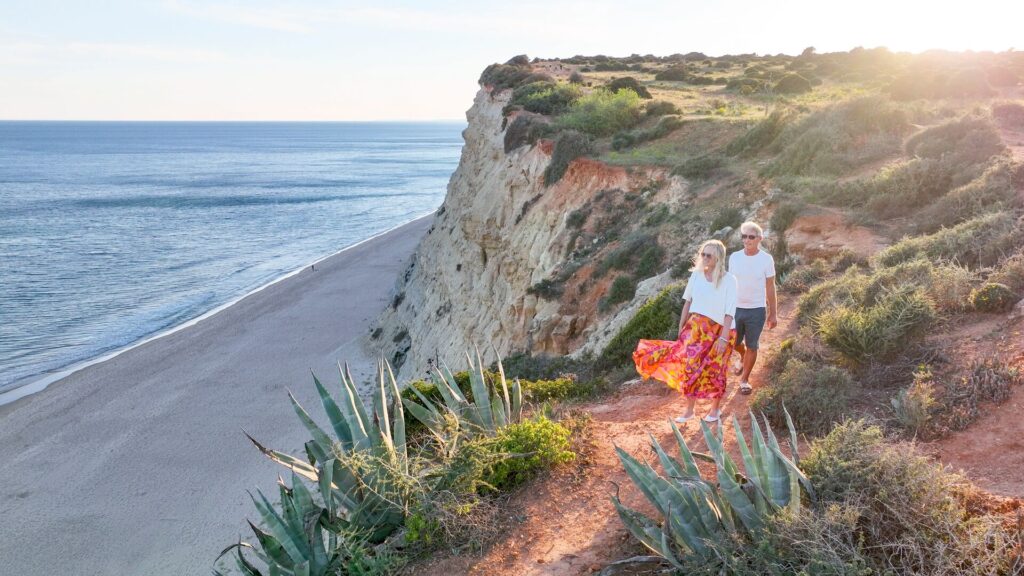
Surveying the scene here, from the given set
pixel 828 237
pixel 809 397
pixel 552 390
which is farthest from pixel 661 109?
pixel 809 397

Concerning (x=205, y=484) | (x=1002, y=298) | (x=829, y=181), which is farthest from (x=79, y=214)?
(x=1002, y=298)

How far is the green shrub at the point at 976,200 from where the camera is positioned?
32.1 feet

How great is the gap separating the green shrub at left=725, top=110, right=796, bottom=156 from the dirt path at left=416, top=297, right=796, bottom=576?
12.7 metres

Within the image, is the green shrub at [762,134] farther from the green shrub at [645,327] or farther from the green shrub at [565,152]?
the green shrub at [645,327]

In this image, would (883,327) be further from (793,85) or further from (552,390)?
(793,85)

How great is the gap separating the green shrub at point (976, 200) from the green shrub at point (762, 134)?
7.62 metres

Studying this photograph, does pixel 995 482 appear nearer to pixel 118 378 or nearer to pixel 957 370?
pixel 957 370

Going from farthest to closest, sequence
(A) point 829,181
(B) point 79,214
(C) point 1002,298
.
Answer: (B) point 79,214 < (A) point 829,181 < (C) point 1002,298

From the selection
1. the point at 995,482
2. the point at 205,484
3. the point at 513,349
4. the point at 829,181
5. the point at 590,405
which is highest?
the point at 829,181

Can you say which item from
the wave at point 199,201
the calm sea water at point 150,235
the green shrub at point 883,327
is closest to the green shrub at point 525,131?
the green shrub at point 883,327

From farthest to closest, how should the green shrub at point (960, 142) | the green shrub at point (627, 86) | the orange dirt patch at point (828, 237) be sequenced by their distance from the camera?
the green shrub at point (627, 86)
the green shrub at point (960, 142)
the orange dirt patch at point (828, 237)

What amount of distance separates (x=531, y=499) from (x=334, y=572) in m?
1.67

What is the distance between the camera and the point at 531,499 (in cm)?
551

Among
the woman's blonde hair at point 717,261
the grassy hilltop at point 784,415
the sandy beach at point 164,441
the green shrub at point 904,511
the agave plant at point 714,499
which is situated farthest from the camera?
the sandy beach at point 164,441
